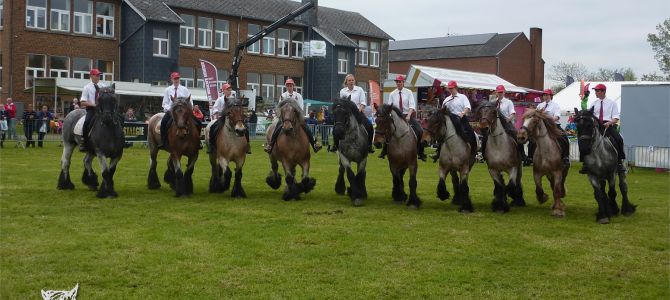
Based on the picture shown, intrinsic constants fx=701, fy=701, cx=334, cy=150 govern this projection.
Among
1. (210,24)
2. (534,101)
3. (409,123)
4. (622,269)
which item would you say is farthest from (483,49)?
(622,269)

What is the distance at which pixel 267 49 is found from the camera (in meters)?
57.4

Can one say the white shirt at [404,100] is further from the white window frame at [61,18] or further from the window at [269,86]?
the window at [269,86]

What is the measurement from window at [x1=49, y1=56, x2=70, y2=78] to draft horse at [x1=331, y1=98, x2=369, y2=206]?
3663 cm

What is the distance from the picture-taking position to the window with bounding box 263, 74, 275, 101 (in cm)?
5728

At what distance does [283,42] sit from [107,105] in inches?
1766

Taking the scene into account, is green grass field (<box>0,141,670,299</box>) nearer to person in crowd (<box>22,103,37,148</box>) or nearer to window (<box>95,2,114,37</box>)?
person in crowd (<box>22,103,37,148</box>)

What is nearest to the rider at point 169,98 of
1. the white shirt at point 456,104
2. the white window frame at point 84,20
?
the white shirt at point 456,104

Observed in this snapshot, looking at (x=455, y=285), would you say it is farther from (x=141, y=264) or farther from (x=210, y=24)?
(x=210, y=24)

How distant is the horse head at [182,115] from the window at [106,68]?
35785mm

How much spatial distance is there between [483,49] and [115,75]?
45833 mm

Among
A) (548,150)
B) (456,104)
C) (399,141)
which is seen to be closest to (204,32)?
(456,104)

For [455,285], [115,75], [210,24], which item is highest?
[210,24]

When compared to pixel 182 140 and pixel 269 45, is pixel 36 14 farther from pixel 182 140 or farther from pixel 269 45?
pixel 182 140

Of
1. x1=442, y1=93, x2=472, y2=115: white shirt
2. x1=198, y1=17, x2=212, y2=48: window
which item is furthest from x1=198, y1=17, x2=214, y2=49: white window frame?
x1=442, y1=93, x2=472, y2=115: white shirt
